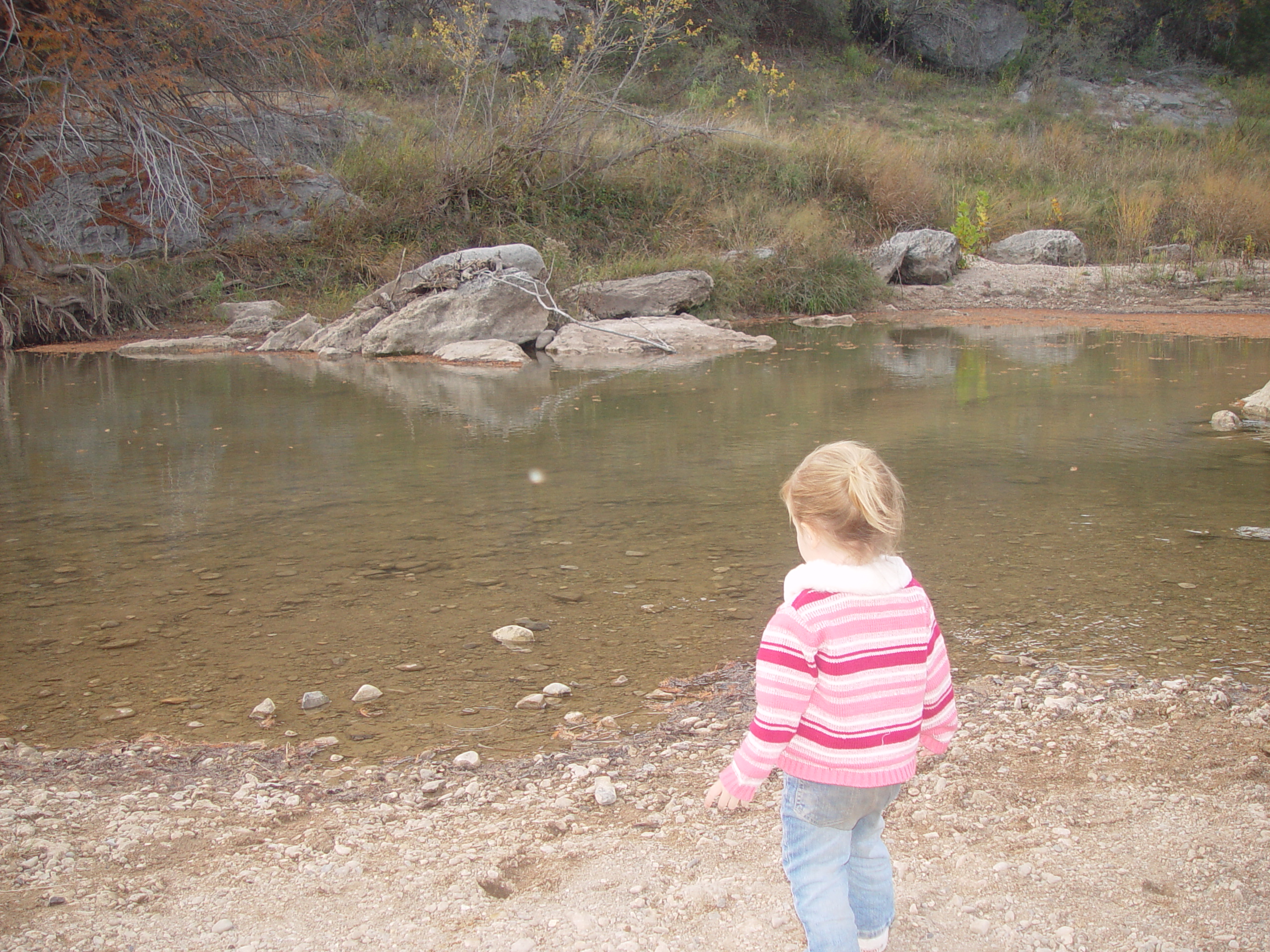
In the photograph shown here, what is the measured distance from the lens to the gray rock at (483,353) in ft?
37.4

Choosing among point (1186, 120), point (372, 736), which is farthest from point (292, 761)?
point (1186, 120)

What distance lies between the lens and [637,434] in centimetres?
693

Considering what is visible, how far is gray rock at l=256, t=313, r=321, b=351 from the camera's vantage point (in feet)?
41.9

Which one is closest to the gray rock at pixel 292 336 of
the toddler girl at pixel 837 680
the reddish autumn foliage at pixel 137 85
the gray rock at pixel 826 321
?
the reddish autumn foliage at pixel 137 85

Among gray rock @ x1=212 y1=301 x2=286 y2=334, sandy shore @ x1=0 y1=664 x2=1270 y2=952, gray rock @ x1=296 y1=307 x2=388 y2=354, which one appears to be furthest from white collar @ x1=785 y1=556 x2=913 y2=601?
gray rock @ x1=212 y1=301 x2=286 y2=334

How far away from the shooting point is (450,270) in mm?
12695

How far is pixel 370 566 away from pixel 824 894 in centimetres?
292

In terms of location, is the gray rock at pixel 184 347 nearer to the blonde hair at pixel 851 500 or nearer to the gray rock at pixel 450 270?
the gray rock at pixel 450 270

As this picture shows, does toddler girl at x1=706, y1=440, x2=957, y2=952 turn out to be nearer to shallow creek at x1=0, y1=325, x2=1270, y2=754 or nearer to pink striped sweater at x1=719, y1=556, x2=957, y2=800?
pink striped sweater at x1=719, y1=556, x2=957, y2=800

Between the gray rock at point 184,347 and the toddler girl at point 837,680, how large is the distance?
482 inches

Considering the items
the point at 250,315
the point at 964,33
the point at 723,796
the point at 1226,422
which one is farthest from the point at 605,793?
the point at 964,33

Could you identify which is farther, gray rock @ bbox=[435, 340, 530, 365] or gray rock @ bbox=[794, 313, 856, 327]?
gray rock @ bbox=[794, 313, 856, 327]

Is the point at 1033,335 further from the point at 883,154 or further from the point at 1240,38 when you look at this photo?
the point at 1240,38

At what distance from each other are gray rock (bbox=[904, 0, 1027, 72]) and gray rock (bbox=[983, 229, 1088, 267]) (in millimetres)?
16296
